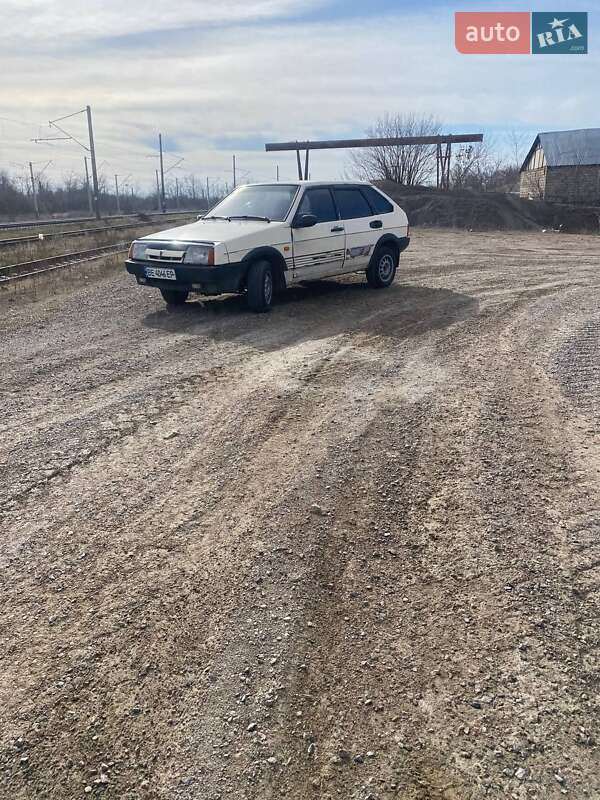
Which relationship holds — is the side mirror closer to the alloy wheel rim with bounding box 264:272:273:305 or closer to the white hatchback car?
the white hatchback car

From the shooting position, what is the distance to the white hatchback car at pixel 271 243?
7473mm

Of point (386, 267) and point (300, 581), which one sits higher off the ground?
point (386, 267)

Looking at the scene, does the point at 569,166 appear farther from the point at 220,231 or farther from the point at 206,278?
the point at 206,278

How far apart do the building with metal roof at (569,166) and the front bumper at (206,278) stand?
36860 millimetres

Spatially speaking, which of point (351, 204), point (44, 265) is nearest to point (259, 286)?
point (351, 204)

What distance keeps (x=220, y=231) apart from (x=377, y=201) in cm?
305

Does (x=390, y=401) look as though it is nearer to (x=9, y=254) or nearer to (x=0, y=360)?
(x=0, y=360)

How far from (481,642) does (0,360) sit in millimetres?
5297

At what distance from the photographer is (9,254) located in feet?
58.3

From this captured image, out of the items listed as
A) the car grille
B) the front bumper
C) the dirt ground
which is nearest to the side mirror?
the front bumper

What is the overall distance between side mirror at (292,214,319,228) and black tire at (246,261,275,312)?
72 centimetres

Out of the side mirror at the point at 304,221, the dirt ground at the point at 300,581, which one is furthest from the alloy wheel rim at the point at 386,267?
the dirt ground at the point at 300,581

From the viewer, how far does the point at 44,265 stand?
15078 millimetres

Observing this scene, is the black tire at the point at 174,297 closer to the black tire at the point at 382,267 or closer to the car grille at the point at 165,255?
the car grille at the point at 165,255
